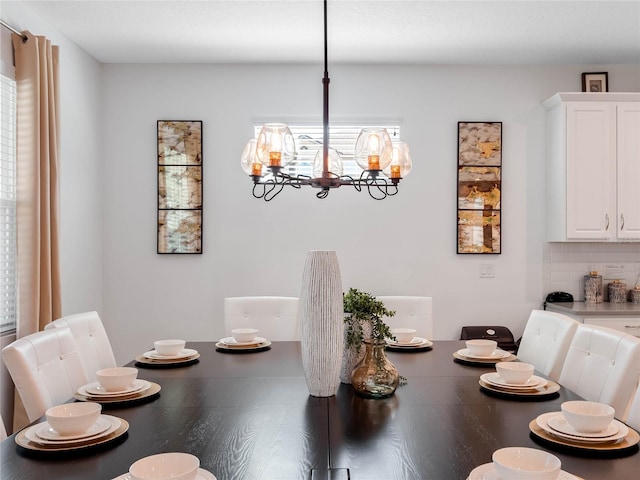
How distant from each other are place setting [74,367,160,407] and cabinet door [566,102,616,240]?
3.13 meters

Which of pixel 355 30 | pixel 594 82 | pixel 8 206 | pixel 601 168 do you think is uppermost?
pixel 355 30

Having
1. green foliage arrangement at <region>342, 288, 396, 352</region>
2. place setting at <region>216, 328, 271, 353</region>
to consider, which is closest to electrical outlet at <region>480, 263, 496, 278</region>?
place setting at <region>216, 328, 271, 353</region>

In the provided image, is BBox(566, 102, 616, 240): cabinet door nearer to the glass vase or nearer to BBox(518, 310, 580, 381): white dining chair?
BBox(518, 310, 580, 381): white dining chair

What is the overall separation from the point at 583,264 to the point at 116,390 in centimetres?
355

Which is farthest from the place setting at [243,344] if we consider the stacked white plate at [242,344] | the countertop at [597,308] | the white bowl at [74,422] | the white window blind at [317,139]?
the countertop at [597,308]

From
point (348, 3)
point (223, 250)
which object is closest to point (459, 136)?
point (348, 3)

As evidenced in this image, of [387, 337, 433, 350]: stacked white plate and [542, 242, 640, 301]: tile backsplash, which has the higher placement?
[542, 242, 640, 301]: tile backsplash

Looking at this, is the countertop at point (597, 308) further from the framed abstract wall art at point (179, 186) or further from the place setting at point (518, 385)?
the framed abstract wall art at point (179, 186)

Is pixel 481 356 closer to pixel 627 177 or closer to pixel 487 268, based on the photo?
pixel 487 268

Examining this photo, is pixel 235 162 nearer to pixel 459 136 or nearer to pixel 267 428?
pixel 459 136

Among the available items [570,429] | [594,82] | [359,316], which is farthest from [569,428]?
[594,82]

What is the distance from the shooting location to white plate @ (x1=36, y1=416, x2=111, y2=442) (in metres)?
1.45

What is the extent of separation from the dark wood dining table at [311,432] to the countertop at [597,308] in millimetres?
1870

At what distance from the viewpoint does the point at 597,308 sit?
384 centimetres
